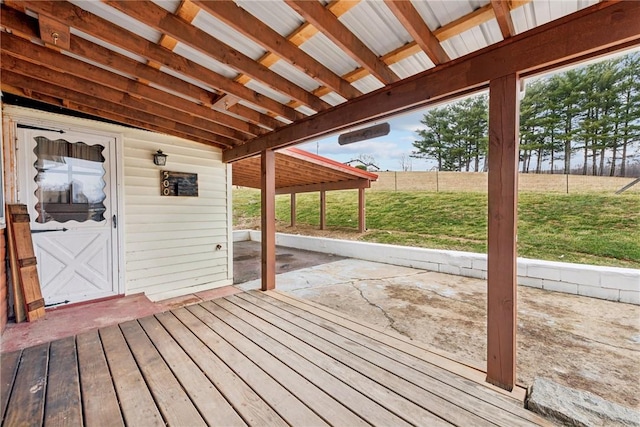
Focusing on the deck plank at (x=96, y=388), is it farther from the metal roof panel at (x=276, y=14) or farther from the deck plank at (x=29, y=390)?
the metal roof panel at (x=276, y=14)

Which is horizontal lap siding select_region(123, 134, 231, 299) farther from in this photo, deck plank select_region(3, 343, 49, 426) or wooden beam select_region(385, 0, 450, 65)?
wooden beam select_region(385, 0, 450, 65)

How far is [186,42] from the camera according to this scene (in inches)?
66.8

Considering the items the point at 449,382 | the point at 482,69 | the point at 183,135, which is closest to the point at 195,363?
the point at 449,382

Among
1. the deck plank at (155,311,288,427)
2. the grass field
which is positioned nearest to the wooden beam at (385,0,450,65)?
the deck plank at (155,311,288,427)

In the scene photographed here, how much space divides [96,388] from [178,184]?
3.09 m

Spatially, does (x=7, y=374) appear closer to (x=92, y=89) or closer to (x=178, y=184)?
(x=92, y=89)

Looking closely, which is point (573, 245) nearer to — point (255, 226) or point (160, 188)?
point (160, 188)

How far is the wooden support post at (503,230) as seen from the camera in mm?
1596

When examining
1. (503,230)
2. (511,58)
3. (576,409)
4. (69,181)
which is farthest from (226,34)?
(576,409)

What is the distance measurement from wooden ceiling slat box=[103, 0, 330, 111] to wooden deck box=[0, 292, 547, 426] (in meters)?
2.19

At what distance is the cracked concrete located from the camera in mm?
2229

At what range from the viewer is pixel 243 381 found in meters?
1.67

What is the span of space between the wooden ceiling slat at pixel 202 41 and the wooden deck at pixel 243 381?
7.20 ft

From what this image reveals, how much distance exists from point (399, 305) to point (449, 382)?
7.26 feet
